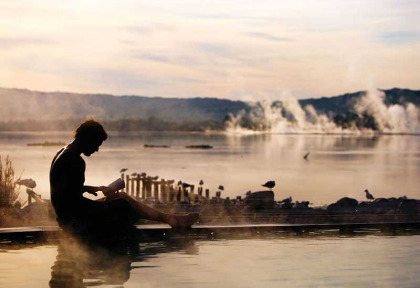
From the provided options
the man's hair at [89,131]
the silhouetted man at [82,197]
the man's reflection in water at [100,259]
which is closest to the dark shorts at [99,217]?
the silhouetted man at [82,197]

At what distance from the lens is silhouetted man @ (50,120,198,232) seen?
9.36 meters

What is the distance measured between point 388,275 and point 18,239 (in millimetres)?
5408

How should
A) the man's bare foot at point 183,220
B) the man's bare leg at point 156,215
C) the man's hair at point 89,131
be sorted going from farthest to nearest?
the man's bare foot at point 183,220 → the man's bare leg at point 156,215 → the man's hair at point 89,131

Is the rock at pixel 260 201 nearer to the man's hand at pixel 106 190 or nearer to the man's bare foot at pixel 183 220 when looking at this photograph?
the man's bare foot at pixel 183 220

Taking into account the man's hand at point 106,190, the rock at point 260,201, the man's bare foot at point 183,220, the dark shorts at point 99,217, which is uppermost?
→ the man's hand at point 106,190

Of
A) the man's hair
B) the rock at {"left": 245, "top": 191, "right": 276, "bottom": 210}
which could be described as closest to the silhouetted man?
the man's hair

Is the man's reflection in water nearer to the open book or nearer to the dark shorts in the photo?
the dark shorts

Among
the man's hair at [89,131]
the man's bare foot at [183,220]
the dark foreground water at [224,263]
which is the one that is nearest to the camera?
the dark foreground water at [224,263]

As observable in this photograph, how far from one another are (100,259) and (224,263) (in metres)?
1.66

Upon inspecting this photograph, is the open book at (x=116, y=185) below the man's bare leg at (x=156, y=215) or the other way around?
the other way around

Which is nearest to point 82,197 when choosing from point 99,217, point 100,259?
point 99,217

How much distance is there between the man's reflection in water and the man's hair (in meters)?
1.65

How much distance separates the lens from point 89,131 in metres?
9.35

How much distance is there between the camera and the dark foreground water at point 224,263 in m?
8.57
